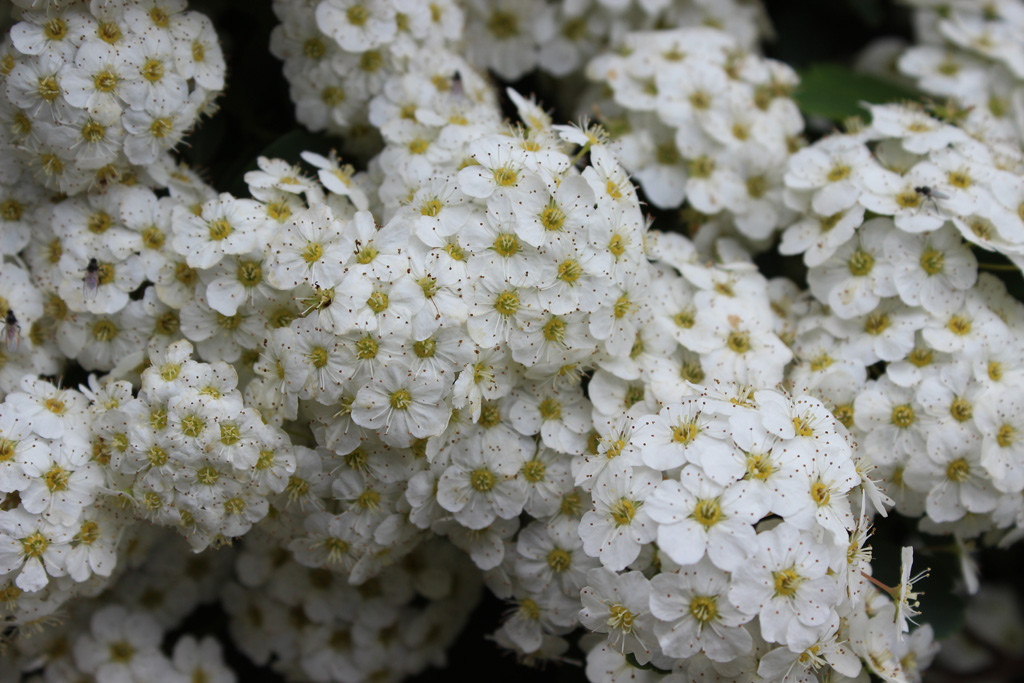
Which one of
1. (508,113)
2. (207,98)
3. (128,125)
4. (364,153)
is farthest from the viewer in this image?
(508,113)

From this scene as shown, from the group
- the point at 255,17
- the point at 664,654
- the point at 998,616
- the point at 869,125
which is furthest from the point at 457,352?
the point at 998,616

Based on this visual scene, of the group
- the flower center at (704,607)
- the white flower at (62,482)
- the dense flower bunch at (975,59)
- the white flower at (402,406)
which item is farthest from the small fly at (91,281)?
the dense flower bunch at (975,59)

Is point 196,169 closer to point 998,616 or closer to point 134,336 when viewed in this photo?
point 134,336

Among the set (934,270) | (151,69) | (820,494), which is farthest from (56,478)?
(934,270)

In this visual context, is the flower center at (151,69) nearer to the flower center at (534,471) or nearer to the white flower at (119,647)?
the flower center at (534,471)

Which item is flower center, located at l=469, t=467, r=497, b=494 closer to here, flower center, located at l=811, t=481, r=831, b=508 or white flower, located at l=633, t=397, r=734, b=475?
white flower, located at l=633, t=397, r=734, b=475

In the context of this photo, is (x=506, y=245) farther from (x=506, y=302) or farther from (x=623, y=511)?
(x=623, y=511)

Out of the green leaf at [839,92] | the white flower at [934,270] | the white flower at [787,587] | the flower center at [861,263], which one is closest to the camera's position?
the white flower at [787,587]

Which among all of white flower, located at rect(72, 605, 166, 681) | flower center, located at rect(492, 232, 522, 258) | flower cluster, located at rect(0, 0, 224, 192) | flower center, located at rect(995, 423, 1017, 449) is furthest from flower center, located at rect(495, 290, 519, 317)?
white flower, located at rect(72, 605, 166, 681)
